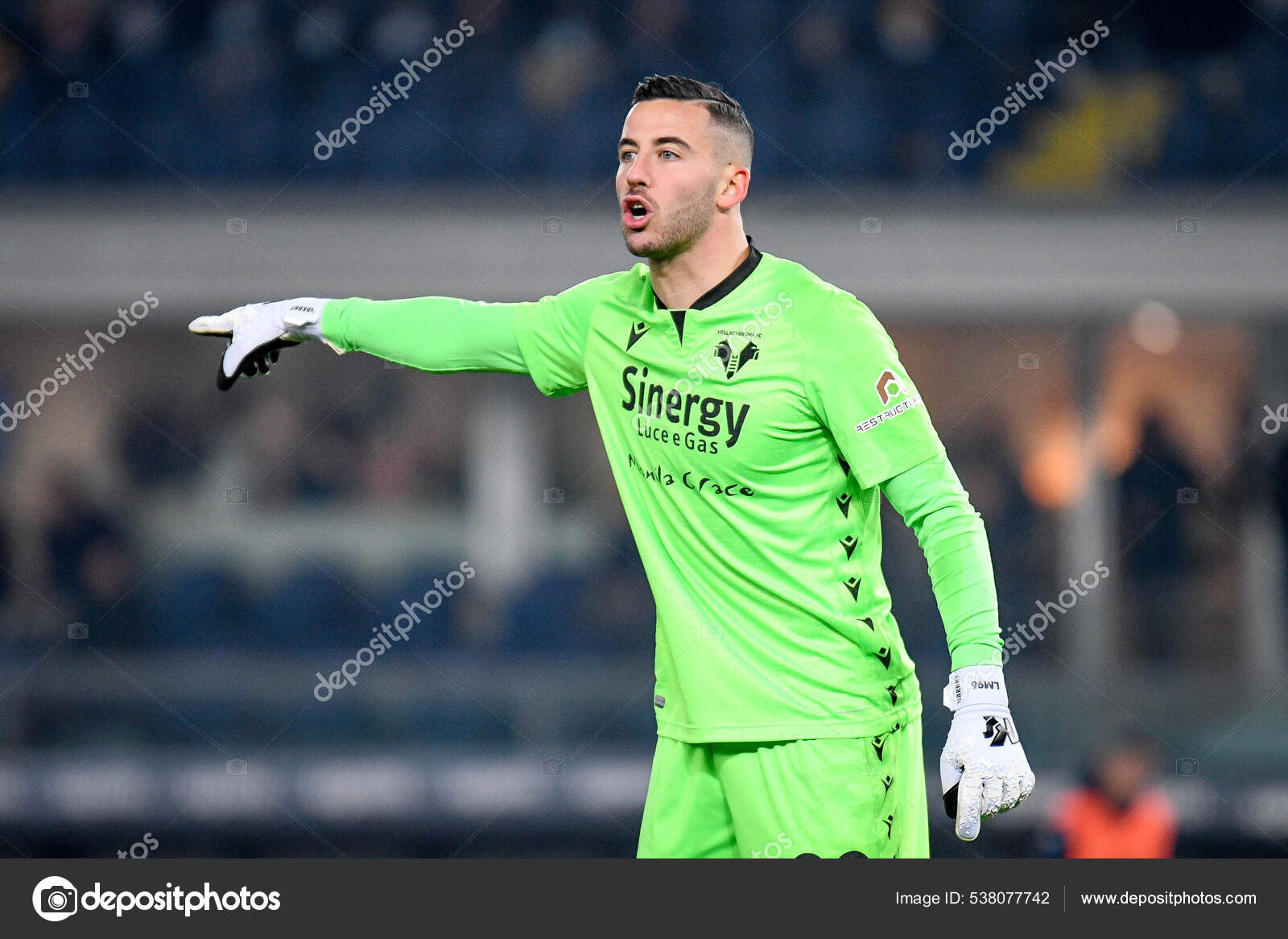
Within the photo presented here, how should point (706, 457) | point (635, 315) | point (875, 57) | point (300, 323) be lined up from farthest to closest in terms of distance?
point (875, 57)
point (300, 323)
point (635, 315)
point (706, 457)

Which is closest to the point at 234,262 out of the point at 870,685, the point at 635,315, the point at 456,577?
the point at 456,577

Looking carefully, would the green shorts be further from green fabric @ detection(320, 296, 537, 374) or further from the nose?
the nose

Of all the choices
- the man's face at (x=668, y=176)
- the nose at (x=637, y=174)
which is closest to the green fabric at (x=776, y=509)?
the man's face at (x=668, y=176)

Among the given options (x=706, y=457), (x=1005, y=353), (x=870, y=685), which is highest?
(x=1005, y=353)

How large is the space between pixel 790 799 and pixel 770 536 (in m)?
0.48

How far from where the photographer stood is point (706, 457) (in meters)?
2.72

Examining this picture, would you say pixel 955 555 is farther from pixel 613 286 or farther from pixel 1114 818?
pixel 1114 818

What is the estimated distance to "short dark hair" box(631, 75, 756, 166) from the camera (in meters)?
2.85

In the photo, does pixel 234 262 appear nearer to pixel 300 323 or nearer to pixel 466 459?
pixel 466 459

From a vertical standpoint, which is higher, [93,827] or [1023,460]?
[1023,460]

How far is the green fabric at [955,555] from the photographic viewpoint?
260 cm

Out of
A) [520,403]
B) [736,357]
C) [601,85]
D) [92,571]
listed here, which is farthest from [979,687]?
[601,85]

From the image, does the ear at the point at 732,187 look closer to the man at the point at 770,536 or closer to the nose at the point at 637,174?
the man at the point at 770,536

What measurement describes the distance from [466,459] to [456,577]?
1.38m
